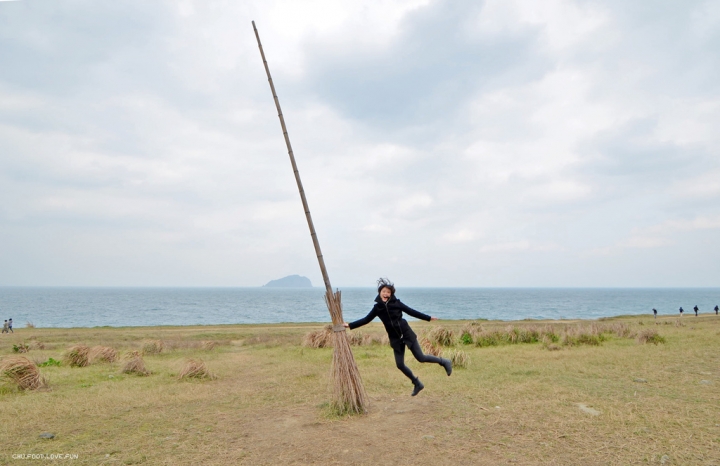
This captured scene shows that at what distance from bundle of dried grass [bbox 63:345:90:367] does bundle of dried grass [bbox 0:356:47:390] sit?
3605 millimetres

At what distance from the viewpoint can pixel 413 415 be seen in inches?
279

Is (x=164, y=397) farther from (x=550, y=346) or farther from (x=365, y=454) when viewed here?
(x=550, y=346)

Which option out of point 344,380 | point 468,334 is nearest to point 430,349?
point 468,334

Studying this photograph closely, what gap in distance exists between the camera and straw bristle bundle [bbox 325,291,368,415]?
718cm

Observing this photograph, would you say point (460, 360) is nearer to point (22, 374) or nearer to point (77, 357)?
point (22, 374)

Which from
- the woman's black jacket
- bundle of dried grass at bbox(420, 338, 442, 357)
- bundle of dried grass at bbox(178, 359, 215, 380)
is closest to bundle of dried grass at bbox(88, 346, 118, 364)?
bundle of dried grass at bbox(178, 359, 215, 380)

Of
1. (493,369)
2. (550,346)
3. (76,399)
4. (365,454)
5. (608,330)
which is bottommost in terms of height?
(608,330)

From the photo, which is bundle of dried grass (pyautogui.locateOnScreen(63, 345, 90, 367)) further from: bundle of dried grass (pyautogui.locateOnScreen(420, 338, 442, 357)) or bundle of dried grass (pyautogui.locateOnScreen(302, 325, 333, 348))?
bundle of dried grass (pyautogui.locateOnScreen(420, 338, 442, 357))

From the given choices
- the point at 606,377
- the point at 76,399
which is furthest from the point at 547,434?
the point at 76,399

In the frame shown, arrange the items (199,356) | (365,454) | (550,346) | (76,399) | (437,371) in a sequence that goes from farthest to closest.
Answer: (199,356), (550,346), (437,371), (76,399), (365,454)

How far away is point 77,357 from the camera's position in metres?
13.6

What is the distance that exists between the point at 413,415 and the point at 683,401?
4.68m

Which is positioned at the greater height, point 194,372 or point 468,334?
point 194,372

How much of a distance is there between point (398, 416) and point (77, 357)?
11.6 m
